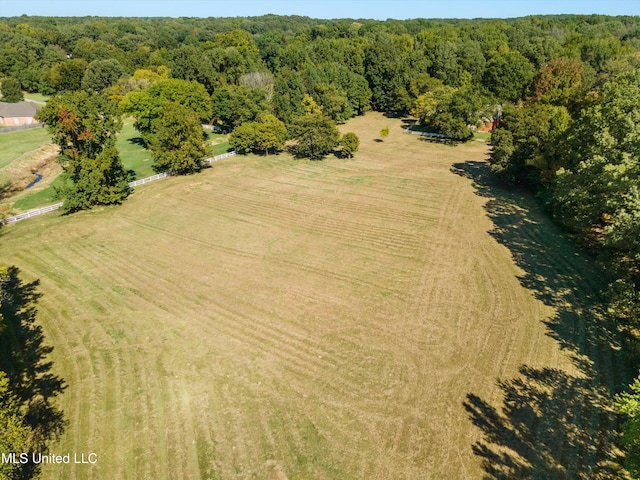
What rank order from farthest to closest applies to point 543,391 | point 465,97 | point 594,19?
point 594,19, point 465,97, point 543,391

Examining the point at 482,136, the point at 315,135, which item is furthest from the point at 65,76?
the point at 482,136

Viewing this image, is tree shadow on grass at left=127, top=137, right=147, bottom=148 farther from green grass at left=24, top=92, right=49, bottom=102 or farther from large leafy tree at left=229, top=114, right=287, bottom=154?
green grass at left=24, top=92, right=49, bottom=102

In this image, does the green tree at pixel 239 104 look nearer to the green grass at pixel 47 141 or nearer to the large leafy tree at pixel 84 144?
the green grass at pixel 47 141

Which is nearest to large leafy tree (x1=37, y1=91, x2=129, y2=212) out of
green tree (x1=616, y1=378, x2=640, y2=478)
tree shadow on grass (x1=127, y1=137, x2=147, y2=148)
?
tree shadow on grass (x1=127, y1=137, x2=147, y2=148)

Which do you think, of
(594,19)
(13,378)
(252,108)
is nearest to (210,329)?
(13,378)

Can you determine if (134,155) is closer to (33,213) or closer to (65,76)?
(33,213)

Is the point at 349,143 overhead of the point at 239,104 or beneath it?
beneath

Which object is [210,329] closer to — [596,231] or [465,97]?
[596,231]
